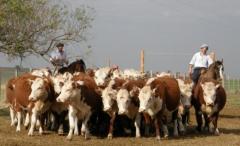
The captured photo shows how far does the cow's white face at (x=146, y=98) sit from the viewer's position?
45.6 feet

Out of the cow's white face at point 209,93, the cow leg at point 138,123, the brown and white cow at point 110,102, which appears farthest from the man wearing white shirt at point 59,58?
the cow's white face at point 209,93

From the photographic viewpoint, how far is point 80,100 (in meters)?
14.4

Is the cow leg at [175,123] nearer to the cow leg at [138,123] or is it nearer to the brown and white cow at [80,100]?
the cow leg at [138,123]

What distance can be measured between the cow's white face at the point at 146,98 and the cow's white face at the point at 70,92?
65.2 inches

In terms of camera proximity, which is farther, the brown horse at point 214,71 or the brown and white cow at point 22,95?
the brown horse at point 214,71

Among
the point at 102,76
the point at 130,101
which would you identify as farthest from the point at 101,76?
the point at 130,101

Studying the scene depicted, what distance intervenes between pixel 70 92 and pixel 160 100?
2.37m

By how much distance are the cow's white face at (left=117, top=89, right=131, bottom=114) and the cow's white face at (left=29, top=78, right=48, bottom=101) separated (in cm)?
211

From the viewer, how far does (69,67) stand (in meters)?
18.0

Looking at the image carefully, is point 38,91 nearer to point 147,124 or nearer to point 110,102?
point 110,102

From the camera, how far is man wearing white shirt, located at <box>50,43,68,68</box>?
1831 centimetres

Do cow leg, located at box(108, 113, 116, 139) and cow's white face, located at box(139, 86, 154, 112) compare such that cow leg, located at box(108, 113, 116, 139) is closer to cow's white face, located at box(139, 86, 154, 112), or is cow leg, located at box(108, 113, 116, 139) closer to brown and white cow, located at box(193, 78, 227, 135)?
cow's white face, located at box(139, 86, 154, 112)

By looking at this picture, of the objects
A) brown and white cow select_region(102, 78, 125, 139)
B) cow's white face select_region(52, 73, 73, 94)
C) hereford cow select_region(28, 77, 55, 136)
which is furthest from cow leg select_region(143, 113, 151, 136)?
hereford cow select_region(28, 77, 55, 136)

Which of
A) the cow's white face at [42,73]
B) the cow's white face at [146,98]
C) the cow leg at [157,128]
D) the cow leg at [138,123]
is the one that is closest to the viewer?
the cow's white face at [146,98]
